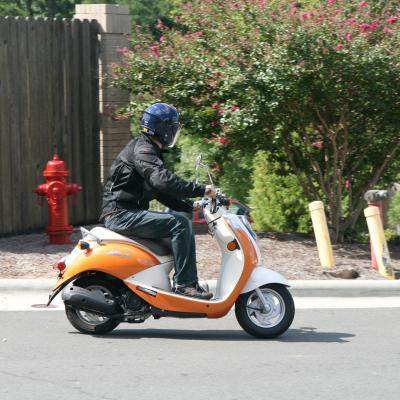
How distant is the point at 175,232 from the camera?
25.1ft

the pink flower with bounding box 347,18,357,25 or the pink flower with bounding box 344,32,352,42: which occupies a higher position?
the pink flower with bounding box 347,18,357,25

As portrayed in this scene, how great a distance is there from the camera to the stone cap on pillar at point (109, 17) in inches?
518

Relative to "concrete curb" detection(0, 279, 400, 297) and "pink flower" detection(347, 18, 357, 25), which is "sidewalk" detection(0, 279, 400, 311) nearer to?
"concrete curb" detection(0, 279, 400, 297)

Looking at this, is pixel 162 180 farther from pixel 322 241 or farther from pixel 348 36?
pixel 348 36

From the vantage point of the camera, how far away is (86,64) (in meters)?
13.0

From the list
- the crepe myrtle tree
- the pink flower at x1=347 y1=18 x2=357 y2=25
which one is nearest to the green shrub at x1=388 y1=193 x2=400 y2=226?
the crepe myrtle tree

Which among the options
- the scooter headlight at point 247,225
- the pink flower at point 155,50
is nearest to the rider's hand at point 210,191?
the scooter headlight at point 247,225

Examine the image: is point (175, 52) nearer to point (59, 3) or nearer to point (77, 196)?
point (77, 196)

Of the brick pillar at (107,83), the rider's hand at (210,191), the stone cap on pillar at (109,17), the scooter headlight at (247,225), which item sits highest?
the stone cap on pillar at (109,17)

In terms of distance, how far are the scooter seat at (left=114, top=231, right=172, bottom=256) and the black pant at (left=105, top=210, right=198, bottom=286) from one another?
0.05 metres

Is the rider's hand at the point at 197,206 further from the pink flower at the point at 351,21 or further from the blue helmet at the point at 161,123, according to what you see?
the pink flower at the point at 351,21

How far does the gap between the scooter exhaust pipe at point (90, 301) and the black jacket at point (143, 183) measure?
0.60 m

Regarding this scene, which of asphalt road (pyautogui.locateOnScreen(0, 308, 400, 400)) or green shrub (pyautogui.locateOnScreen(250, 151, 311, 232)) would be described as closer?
asphalt road (pyautogui.locateOnScreen(0, 308, 400, 400))

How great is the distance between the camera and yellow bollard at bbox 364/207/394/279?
10.3m
